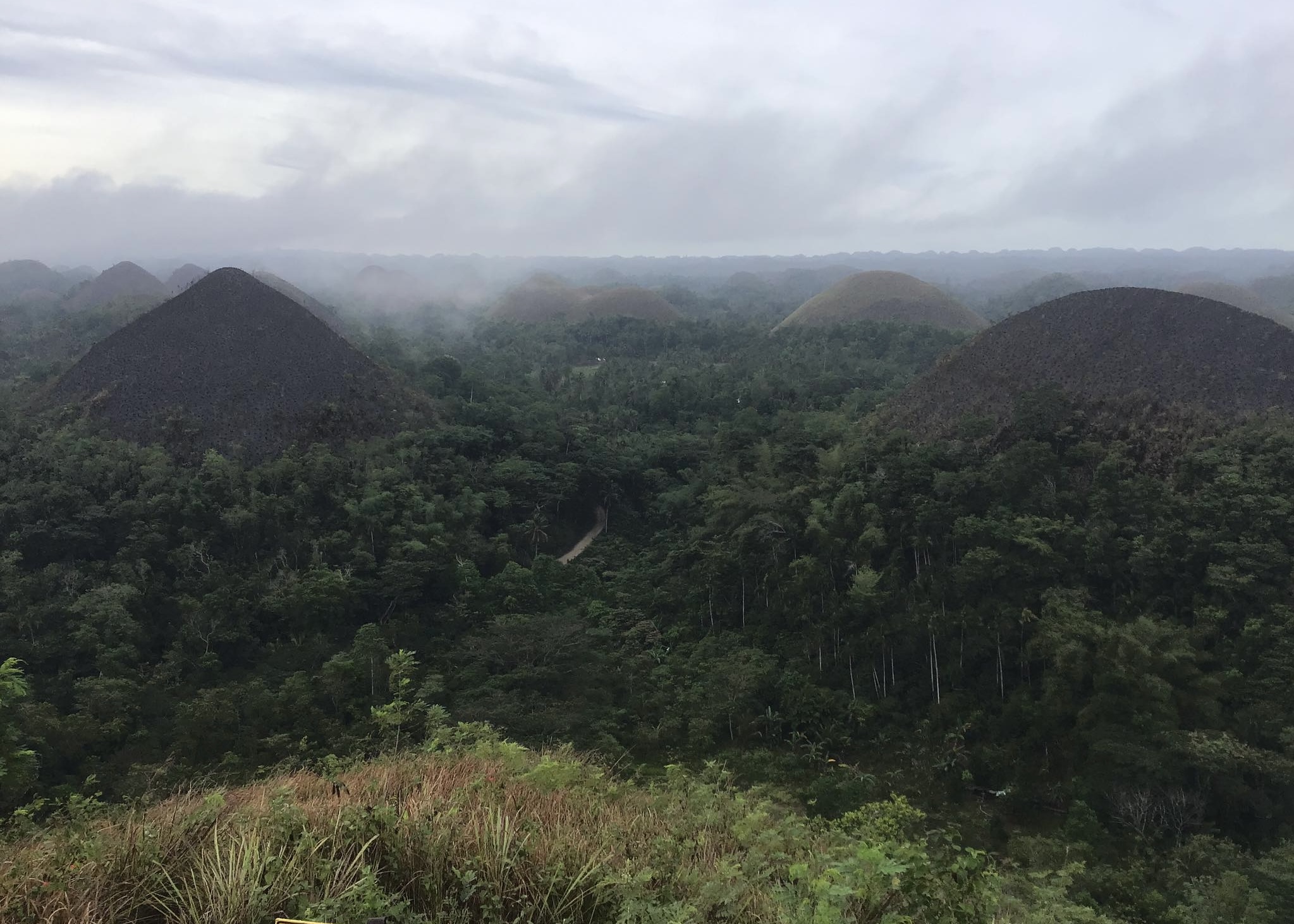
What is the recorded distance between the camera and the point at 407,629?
1455 centimetres

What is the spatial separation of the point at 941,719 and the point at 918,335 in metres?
32.5

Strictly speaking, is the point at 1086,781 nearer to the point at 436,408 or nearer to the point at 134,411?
the point at 436,408

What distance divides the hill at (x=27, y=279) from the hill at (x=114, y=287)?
13.5m

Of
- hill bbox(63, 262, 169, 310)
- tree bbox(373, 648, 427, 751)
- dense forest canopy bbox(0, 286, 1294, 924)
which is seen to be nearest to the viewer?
tree bbox(373, 648, 427, 751)

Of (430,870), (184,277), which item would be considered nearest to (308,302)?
(184,277)

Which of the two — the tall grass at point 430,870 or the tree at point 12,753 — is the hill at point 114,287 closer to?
the tree at point 12,753

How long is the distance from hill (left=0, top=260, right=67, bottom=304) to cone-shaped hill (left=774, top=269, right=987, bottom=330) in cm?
7671

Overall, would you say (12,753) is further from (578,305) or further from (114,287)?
(114,287)

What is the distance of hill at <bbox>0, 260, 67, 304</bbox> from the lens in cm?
7831

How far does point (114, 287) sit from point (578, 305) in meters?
40.9

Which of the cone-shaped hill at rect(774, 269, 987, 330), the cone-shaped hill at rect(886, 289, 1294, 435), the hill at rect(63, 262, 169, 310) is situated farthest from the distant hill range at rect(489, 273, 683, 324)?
the cone-shaped hill at rect(886, 289, 1294, 435)

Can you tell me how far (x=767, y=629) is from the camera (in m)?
15.2

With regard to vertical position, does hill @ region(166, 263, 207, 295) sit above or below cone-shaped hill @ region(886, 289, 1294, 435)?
above

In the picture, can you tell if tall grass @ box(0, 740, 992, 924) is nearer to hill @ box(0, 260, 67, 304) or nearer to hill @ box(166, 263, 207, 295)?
hill @ box(166, 263, 207, 295)
